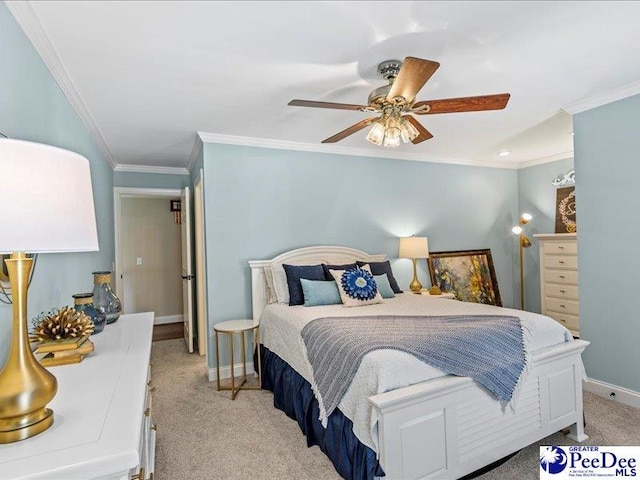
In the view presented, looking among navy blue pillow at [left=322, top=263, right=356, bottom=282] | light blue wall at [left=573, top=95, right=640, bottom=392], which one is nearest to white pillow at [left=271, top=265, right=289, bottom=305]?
navy blue pillow at [left=322, top=263, right=356, bottom=282]

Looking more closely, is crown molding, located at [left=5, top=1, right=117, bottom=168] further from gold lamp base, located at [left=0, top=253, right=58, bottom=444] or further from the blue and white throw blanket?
the blue and white throw blanket

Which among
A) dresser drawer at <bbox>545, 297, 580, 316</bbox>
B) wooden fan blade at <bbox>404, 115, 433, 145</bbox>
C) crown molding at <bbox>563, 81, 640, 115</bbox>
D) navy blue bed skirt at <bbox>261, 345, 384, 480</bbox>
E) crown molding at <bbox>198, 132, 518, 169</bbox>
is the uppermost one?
crown molding at <bbox>563, 81, 640, 115</bbox>

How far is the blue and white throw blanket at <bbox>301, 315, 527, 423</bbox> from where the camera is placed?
6.28 feet

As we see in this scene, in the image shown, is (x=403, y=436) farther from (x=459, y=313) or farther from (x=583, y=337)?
(x=583, y=337)


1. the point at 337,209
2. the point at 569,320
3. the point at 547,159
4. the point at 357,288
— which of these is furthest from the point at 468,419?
the point at 547,159

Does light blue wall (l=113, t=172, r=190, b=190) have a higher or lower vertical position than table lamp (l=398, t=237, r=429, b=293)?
higher

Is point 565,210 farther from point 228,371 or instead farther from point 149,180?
point 149,180

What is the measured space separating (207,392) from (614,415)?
10.8ft

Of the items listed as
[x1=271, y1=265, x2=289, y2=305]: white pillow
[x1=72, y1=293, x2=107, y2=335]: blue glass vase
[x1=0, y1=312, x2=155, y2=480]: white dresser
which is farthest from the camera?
[x1=271, y1=265, x2=289, y2=305]: white pillow

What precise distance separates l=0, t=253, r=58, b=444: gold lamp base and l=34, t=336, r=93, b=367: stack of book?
512 millimetres

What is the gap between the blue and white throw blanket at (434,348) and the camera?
192cm

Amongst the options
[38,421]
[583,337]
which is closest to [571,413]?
[583,337]

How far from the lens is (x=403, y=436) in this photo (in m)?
1.68

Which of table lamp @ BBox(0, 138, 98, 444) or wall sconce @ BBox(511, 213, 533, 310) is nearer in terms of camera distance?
table lamp @ BBox(0, 138, 98, 444)
